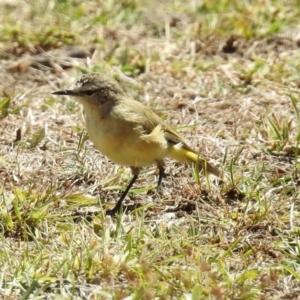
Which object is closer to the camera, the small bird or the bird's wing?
the small bird

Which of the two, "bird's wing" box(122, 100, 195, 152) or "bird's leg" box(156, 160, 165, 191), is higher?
"bird's wing" box(122, 100, 195, 152)

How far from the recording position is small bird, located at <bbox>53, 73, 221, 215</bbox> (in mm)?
6656

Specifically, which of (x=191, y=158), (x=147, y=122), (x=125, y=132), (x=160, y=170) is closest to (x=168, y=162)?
(x=191, y=158)

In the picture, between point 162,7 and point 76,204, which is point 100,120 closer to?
point 76,204

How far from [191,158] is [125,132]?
78cm

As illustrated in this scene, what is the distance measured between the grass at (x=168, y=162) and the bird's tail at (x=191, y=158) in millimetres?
105

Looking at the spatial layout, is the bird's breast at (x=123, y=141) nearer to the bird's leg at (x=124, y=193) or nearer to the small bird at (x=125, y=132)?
the small bird at (x=125, y=132)

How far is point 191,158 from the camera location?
23.8 feet

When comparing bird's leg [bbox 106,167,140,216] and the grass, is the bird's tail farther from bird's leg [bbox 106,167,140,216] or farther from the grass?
bird's leg [bbox 106,167,140,216]

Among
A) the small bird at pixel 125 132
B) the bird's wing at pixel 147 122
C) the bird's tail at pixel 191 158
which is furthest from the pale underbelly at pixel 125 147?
the bird's tail at pixel 191 158

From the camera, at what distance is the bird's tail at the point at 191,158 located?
7.00 metres

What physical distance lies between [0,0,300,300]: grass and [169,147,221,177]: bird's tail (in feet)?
0.34

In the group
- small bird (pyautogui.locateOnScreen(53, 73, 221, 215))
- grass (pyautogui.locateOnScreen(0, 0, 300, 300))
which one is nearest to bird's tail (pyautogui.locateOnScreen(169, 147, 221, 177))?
small bird (pyautogui.locateOnScreen(53, 73, 221, 215))

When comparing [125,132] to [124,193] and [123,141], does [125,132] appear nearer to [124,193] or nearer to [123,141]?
[123,141]
